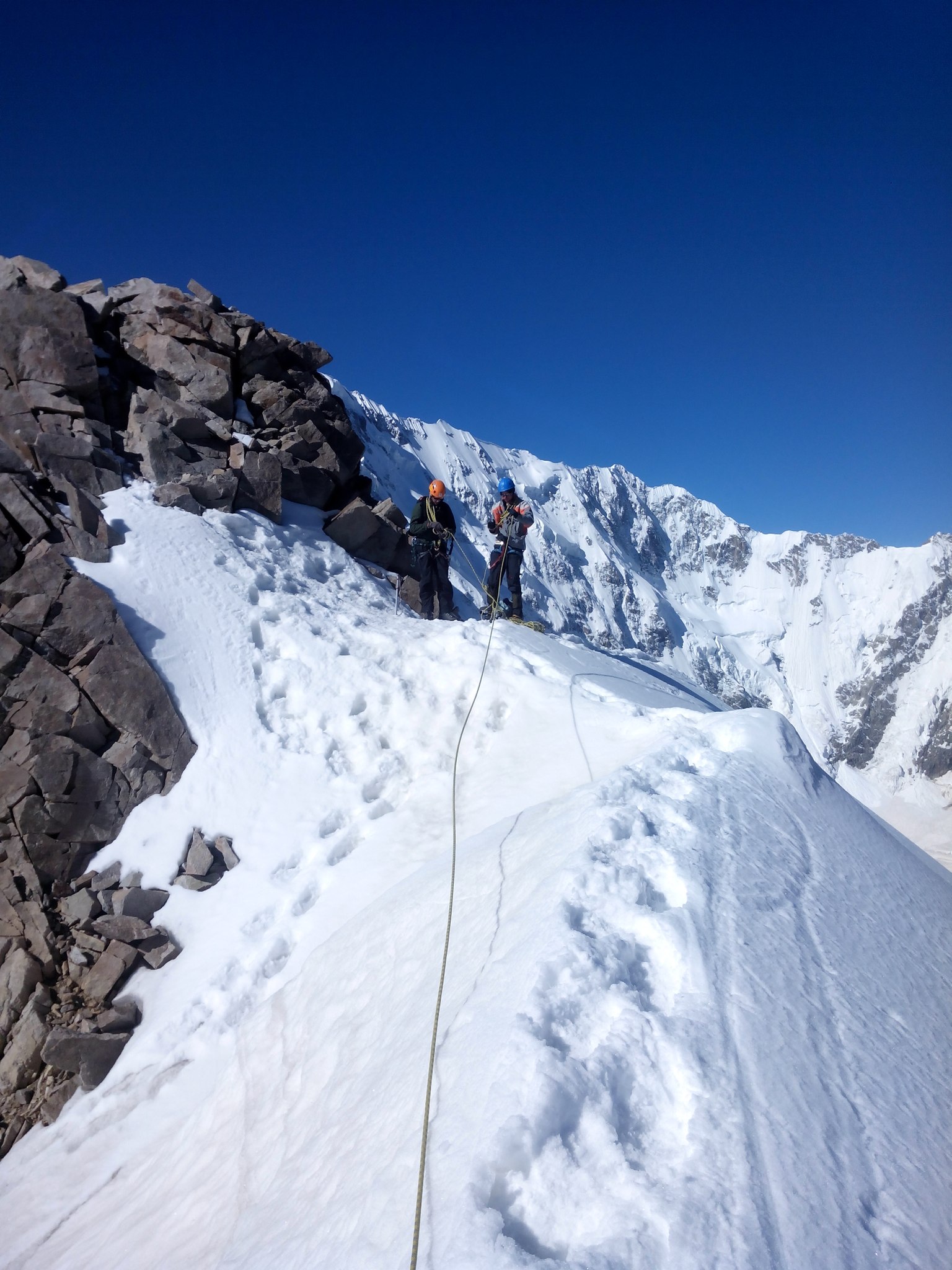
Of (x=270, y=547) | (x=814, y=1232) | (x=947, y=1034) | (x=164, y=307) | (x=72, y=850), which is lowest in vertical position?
(x=72, y=850)

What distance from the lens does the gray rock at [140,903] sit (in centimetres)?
674

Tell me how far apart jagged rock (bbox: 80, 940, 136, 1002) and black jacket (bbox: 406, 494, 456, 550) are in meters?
7.37

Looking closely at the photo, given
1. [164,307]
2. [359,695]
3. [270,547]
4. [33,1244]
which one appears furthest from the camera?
[164,307]

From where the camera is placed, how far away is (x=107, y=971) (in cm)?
631

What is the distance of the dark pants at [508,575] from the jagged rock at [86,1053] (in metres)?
8.31

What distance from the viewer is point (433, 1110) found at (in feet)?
9.39

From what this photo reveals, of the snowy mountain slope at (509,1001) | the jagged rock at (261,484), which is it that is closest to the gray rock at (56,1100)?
the snowy mountain slope at (509,1001)

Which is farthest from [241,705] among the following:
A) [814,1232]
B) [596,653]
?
[814,1232]

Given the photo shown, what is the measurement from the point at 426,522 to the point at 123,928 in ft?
24.7

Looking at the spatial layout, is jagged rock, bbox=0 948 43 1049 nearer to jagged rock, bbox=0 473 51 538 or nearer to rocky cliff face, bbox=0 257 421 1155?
rocky cliff face, bbox=0 257 421 1155

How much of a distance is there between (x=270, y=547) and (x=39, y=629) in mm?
3915

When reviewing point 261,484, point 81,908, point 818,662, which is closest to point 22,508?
point 261,484

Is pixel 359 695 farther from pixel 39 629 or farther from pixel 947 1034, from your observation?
pixel 947 1034

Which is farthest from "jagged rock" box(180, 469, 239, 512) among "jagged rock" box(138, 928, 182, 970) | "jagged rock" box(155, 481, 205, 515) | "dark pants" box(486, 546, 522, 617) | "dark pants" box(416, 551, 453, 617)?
"jagged rock" box(138, 928, 182, 970)
